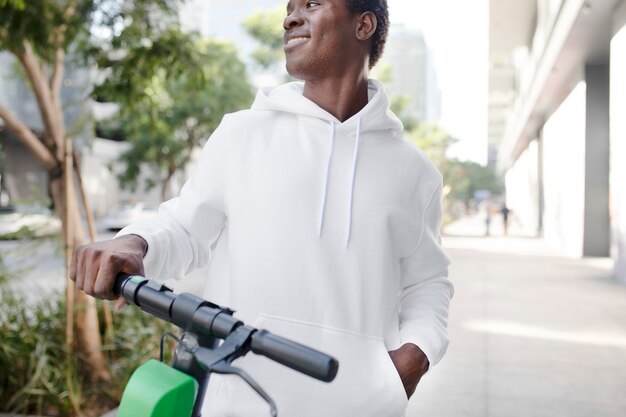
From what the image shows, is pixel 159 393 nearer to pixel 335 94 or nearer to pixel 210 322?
pixel 210 322

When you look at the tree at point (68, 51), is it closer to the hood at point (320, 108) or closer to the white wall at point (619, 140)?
the hood at point (320, 108)

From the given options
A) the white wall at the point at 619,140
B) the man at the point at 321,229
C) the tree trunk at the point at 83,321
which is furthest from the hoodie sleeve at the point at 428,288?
the white wall at the point at 619,140

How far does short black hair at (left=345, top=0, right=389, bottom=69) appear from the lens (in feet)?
4.78

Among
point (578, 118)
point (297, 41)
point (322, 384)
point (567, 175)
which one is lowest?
point (322, 384)

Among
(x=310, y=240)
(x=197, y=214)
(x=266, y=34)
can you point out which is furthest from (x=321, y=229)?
(x=266, y=34)

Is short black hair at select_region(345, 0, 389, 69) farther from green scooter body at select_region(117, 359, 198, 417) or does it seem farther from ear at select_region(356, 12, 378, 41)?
green scooter body at select_region(117, 359, 198, 417)

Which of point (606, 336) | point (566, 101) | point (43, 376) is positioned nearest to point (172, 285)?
point (43, 376)

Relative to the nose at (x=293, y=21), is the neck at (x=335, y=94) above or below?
below

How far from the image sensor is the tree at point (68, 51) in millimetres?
4098

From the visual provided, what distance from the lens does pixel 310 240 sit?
4.33 ft

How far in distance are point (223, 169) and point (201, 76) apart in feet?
11.8

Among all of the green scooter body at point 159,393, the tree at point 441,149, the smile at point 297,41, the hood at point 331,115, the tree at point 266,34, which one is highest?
A: the tree at point 266,34

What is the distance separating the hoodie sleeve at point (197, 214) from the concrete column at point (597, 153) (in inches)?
595

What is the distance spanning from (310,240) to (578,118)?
1583 cm
